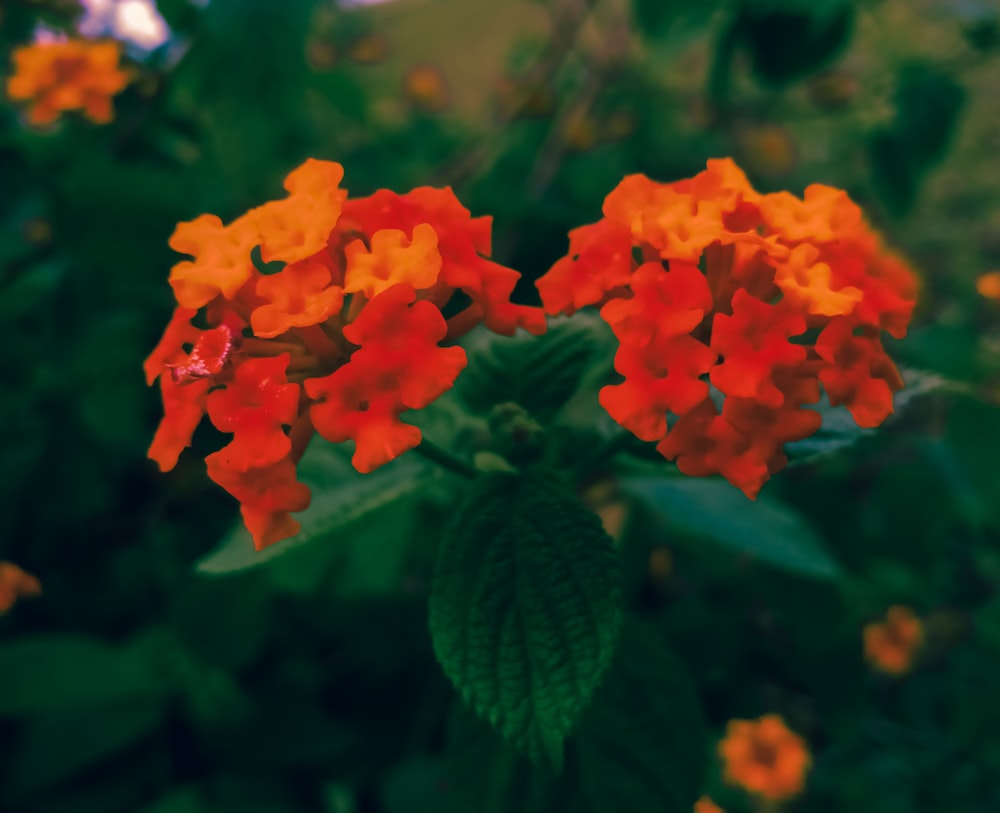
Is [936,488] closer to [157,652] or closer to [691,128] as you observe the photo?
[157,652]

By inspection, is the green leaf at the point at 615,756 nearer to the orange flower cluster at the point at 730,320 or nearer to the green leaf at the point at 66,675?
the orange flower cluster at the point at 730,320

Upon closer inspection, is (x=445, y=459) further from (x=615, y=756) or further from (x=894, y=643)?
(x=894, y=643)

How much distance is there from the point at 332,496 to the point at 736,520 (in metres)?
0.45

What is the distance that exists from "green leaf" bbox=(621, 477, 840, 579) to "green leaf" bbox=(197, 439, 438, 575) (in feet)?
0.91

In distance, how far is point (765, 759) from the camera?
143 cm

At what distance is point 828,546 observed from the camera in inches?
52.2

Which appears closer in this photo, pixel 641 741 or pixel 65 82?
pixel 641 741

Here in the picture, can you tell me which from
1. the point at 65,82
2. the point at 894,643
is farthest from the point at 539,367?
the point at 894,643

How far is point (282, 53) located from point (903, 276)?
2.68ft

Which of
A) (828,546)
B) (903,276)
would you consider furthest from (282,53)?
(828,546)

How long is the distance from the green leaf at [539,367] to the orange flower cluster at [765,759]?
1.00m

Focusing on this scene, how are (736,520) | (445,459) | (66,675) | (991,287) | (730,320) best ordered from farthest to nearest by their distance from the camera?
(991,287) < (66,675) < (736,520) < (445,459) < (730,320)

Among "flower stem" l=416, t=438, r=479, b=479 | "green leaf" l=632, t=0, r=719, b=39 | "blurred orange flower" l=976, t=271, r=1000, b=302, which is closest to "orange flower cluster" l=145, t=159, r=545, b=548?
"flower stem" l=416, t=438, r=479, b=479

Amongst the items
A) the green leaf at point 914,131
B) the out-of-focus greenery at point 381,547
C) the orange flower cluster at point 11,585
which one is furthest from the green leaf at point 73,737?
the green leaf at point 914,131
